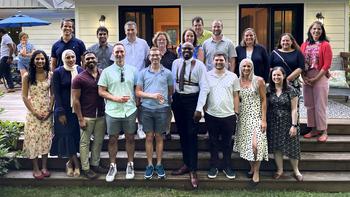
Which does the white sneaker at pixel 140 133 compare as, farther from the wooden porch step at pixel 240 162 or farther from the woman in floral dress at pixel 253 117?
the woman in floral dress at pixel 253 117

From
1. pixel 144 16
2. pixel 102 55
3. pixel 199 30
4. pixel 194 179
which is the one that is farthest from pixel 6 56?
pixel 194 179

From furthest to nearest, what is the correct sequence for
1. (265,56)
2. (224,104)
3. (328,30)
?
(328,30)
(265,56)
(224,104)

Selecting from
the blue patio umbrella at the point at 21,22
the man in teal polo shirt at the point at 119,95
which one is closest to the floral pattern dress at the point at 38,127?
the man in teal polo shirt at the point at 119,95

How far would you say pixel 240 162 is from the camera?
5199 mm

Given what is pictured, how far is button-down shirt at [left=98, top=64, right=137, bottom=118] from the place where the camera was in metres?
4.70

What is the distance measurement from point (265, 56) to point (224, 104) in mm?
850

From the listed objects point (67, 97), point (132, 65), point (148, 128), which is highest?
point (132, 65)

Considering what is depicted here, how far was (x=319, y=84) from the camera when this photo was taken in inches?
208

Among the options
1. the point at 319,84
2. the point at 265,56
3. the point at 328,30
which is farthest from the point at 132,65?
the point at 328,30

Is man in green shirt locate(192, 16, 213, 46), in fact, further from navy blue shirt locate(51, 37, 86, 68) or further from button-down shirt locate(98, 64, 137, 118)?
navy blue shirt locate(51, 37, 86, 68)

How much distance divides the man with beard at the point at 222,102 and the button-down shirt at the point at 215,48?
0.37 metres

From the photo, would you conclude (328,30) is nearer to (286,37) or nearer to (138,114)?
(286,37)

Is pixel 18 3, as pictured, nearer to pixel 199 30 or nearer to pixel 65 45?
pixel 65 45

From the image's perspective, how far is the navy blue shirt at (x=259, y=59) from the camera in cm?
496
